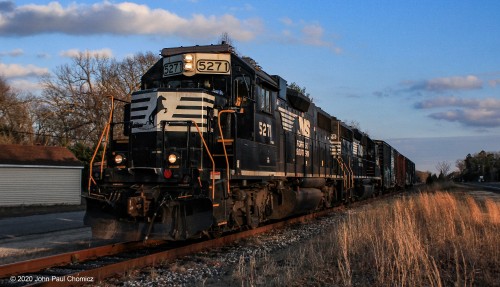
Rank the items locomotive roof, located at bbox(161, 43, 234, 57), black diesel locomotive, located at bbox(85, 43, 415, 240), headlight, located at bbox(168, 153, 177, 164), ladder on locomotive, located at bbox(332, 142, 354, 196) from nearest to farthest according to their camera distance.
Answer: black diesel locomotive, located at bbox(85, 43, 415, 240) < headlight, located at bbox(168, 153, 177, 164) < locomotive roof, located at bbox(161, 43, 234, 57) < ladder on locomotive, located at bbox(332, 142, 354, 196)

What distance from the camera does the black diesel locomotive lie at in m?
8.68

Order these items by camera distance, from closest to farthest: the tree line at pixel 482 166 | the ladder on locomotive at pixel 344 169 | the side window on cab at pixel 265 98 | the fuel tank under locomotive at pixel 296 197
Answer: the side window on cab at pixel 265 98 → the fuel tank under locomotive at pixel 296 197 → the ladder on locomotive at pixel 344 169 → the tree line at pixel 482 166

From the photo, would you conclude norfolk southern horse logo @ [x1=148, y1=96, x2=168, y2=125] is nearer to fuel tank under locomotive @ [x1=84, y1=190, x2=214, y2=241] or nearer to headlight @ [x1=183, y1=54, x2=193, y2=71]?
headlight @ [x1=183, y1=54, x2=193, y2=71]

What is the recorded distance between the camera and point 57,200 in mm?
30656

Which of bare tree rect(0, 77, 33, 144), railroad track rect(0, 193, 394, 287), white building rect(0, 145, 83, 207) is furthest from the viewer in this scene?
bare tree rect(0, 77, 33, 144)

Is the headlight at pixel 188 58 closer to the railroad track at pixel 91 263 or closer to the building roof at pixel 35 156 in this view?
the railroad track at pixel 91 263

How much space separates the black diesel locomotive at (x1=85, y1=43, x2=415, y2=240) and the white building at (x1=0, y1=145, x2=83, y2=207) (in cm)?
2085

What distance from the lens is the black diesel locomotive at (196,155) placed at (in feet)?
28.5

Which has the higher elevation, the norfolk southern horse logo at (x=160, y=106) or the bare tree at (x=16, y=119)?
the bare tree at (x=16, y=119)

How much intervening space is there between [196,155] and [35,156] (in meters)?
25.3

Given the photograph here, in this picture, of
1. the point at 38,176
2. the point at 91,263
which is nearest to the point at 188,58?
the point at 91,263

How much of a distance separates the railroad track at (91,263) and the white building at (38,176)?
21757 millimetres

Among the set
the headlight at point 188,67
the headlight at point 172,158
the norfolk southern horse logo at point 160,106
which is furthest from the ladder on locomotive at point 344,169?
the headlight at point 172,158

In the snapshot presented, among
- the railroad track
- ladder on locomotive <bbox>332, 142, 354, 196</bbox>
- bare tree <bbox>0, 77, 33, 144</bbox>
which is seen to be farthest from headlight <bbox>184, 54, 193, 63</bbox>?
bare tree <bbox>0, 77, 33, 144</bbox>
